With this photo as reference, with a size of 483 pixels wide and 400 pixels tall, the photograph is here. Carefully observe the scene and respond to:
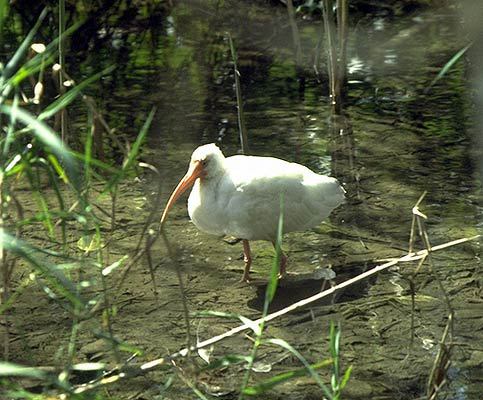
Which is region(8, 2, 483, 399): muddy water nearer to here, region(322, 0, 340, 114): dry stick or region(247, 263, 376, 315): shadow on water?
region(247, 263, 376, 315): shadow on water

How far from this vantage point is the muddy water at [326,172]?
13.3 feet

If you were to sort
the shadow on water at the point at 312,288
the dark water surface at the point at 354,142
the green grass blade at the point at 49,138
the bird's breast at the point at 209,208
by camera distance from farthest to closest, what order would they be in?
1. the bird's breast at the point at 209,208
2. the shadow on water at the point at 312,288
3. the dark water surface at the point at 354,142
4. the green grass blade at the point at 49,138

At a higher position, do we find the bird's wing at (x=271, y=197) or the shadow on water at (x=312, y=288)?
the bird's wing at (x=271, y=197)

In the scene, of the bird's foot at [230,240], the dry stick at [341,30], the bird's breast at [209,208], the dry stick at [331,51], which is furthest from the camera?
the dry stick at [341,30]

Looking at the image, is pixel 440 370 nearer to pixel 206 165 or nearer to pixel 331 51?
pixel 206 165

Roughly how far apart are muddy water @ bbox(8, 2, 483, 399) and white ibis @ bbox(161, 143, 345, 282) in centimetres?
25

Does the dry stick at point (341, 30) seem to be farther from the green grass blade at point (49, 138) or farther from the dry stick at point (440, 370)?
the green grass blade at point (49, 138)

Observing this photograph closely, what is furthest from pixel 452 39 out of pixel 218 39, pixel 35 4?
pixel 35 4

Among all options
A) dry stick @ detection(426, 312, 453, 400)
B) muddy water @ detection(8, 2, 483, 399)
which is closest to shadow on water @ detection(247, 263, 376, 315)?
muddy water @ detection(8, 2, 483, 399)

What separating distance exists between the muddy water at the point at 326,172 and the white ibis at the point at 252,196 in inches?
9.9

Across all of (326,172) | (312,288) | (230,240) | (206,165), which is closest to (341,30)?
(326,172)

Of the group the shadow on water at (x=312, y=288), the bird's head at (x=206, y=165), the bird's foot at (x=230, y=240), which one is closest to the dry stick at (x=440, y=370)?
the shadow on water at (x=312, y=288)

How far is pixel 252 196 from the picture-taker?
4.61 meters

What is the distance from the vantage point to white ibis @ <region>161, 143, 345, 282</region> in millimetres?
4609
